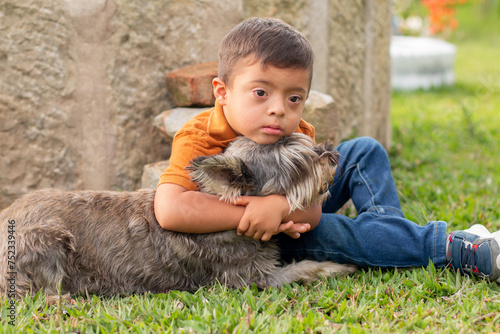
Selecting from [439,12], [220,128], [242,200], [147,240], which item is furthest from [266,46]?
[439,12]

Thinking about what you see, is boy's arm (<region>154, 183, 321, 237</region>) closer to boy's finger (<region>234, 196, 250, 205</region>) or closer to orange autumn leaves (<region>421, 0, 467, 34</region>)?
boy's finger (<region>234, 196, 250, 205</region>)

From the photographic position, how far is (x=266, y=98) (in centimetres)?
271

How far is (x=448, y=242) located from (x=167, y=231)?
5.65 feet

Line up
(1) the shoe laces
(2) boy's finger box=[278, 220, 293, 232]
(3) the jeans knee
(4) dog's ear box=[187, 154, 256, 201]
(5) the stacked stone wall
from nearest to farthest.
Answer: (4) dog's ear box=[187, 154, 256, 201] → (2) boy's finger box=[278, 220, 293, 232] → (1) the shoe laces → (3) the jeans knee → (5) the stacked stone wall

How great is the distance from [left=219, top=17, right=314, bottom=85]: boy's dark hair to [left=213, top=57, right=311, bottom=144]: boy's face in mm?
38

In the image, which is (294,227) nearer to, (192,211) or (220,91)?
(192,211)

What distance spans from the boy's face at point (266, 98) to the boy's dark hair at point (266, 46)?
0.12 ft

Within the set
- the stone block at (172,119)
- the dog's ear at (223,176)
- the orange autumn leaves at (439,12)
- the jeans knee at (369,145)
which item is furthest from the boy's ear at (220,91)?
the orange autumn leaves at (439,12)

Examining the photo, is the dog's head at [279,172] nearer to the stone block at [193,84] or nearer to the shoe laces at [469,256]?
the shoe laces at [469,256]

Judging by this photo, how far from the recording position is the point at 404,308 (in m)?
2.62

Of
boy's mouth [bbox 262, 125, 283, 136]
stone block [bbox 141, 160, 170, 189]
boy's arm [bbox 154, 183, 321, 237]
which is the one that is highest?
boy's mouth [bbox 262, 125, 283, 136]

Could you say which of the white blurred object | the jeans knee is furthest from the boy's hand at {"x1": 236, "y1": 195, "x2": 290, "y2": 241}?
the white blurred object

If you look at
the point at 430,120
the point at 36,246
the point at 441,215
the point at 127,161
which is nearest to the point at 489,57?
the point at 430,120

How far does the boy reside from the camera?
2.70m
